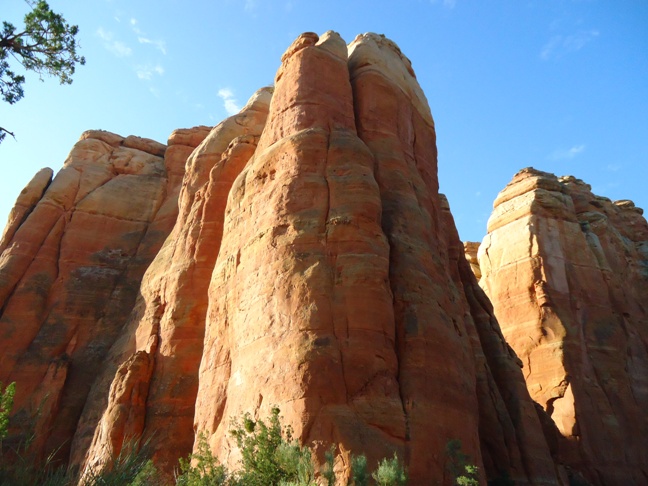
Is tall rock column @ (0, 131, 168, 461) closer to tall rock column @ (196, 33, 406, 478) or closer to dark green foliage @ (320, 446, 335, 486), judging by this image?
tall rock column @ (196, 33, 406, 478)

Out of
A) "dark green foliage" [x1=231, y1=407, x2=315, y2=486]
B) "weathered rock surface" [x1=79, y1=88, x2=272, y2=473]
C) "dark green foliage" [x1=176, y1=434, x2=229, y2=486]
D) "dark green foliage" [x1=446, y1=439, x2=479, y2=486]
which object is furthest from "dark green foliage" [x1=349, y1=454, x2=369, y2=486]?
"weathered rock surface" [x1=79, y1=88, x2=272, y2=473]

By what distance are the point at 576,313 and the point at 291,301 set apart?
799 inches

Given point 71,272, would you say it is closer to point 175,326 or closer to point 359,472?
point 175,326

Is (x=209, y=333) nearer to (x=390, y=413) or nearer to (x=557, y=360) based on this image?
(x=390, y=413)

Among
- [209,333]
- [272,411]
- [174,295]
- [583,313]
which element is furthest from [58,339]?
[583,313]

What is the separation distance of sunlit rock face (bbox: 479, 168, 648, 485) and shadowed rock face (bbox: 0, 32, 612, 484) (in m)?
2.68

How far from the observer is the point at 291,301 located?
16.2m

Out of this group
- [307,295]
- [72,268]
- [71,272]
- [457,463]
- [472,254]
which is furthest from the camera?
[472,254]

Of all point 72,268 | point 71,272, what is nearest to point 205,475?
point 71,272

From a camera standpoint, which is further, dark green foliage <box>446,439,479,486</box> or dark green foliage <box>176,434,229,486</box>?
dark green foliage <box>446,439,479,486</box>

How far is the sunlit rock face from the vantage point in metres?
27.5

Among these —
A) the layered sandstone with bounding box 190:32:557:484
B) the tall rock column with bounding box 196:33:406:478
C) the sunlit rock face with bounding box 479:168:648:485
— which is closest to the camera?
the tall rock column with bounding box 196:33:406:478

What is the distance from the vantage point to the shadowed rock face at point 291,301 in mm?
15234

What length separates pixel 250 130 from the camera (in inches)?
1233
